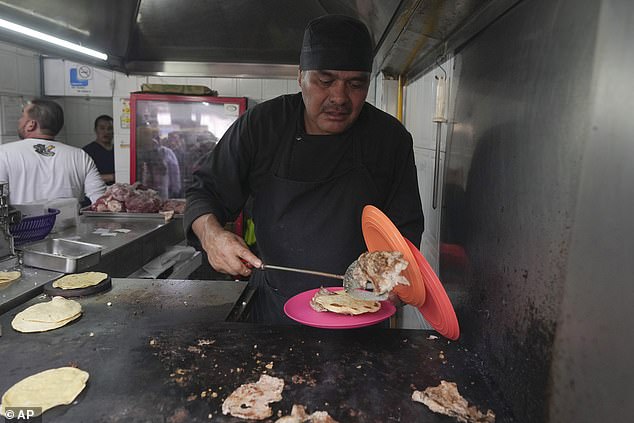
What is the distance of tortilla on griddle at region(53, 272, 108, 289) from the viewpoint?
1.65m

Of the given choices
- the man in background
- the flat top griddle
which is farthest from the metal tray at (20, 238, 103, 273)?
the man in background

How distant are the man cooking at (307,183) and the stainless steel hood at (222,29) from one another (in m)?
0.35

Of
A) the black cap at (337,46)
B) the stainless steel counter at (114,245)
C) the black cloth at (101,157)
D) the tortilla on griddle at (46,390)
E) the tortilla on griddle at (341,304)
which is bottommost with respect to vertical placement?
the stainless steel counter at (114,245)

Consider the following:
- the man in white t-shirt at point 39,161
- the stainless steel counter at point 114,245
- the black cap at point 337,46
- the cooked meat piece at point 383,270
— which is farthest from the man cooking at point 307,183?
the man in white t-shirt at point 39,161

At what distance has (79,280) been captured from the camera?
1.71 m

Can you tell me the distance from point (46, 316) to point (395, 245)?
1.04 metres

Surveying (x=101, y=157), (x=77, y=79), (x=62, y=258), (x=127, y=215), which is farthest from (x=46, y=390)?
(x=77, y=79)

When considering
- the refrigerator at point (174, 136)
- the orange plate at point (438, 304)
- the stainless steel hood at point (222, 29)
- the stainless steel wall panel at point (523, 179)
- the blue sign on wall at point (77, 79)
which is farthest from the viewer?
the blue sign on wall at point (77, 79)

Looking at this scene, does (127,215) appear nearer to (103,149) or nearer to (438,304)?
(103,149)

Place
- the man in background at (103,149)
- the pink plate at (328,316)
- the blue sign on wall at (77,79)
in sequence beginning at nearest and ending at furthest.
A: the pink plate at (328,316) → the blue sign on wall at (77,79) → the man in background at (103,149)

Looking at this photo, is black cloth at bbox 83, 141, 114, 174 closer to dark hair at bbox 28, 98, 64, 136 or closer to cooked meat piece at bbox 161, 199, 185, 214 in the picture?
dark hair at bbox 28, 98, 64, 136

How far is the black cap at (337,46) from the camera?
5.12 ft

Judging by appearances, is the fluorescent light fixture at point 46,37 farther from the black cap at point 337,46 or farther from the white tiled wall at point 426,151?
the white tiled wall at point 426,151

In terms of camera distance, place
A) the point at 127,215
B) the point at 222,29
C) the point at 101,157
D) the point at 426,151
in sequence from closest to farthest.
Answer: the point at 426,151
the point at 127,215
the point at 222,29
the point at 101,157
